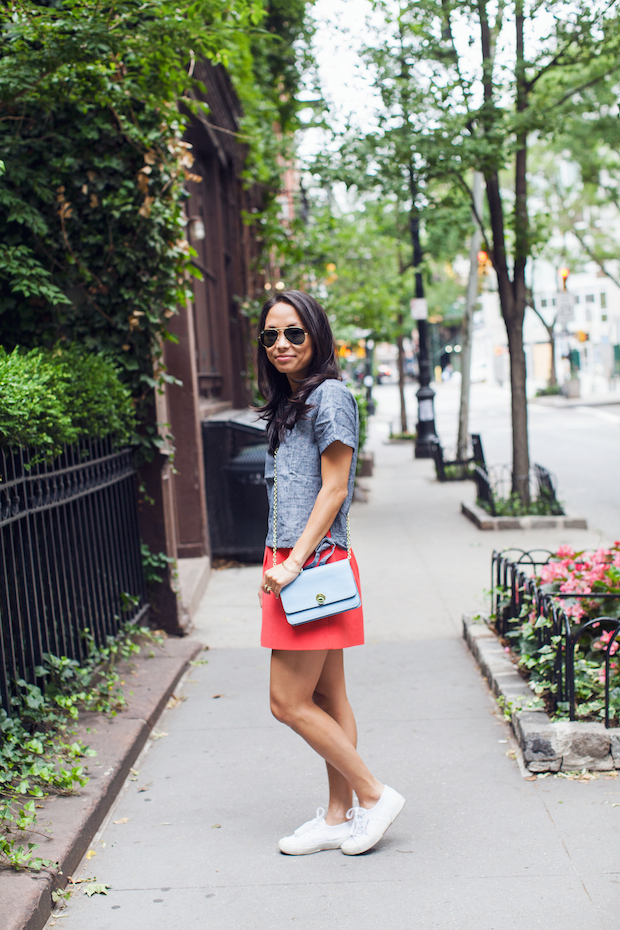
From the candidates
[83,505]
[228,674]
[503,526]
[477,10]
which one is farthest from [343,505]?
[477,10]

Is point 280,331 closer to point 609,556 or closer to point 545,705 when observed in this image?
point 545,705

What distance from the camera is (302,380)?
3.27 meters

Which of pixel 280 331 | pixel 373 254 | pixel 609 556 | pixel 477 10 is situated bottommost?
pixel 609 556

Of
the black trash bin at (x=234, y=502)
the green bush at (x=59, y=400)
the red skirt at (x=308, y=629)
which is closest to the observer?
the red skirt at (x=308, y=629)

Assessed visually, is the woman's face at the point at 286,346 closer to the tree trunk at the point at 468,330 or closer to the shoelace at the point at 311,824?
the shoelace at the point at 311,824

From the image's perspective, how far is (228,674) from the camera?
231 inches

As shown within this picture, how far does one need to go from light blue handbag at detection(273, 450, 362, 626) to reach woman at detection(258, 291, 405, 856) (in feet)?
0.14

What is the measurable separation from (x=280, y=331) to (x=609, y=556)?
2692 mm

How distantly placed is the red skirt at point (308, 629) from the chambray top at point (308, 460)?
0.09m

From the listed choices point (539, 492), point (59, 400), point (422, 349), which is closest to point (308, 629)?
point (59, 400)

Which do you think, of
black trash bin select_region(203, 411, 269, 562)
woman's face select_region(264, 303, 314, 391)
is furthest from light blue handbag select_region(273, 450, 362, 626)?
black trash bin select_region(203, 411, 269, 562)

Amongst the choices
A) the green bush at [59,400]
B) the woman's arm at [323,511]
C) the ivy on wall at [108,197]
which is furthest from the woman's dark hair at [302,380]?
the ivy on wall at [108,197]

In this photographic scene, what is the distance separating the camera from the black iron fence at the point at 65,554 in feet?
13.1

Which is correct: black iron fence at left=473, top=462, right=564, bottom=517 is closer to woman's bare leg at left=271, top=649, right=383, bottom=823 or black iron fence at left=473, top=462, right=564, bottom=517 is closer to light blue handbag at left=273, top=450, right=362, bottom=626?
woman's bare leg at left=271, top=649, right=383, bottom=823
